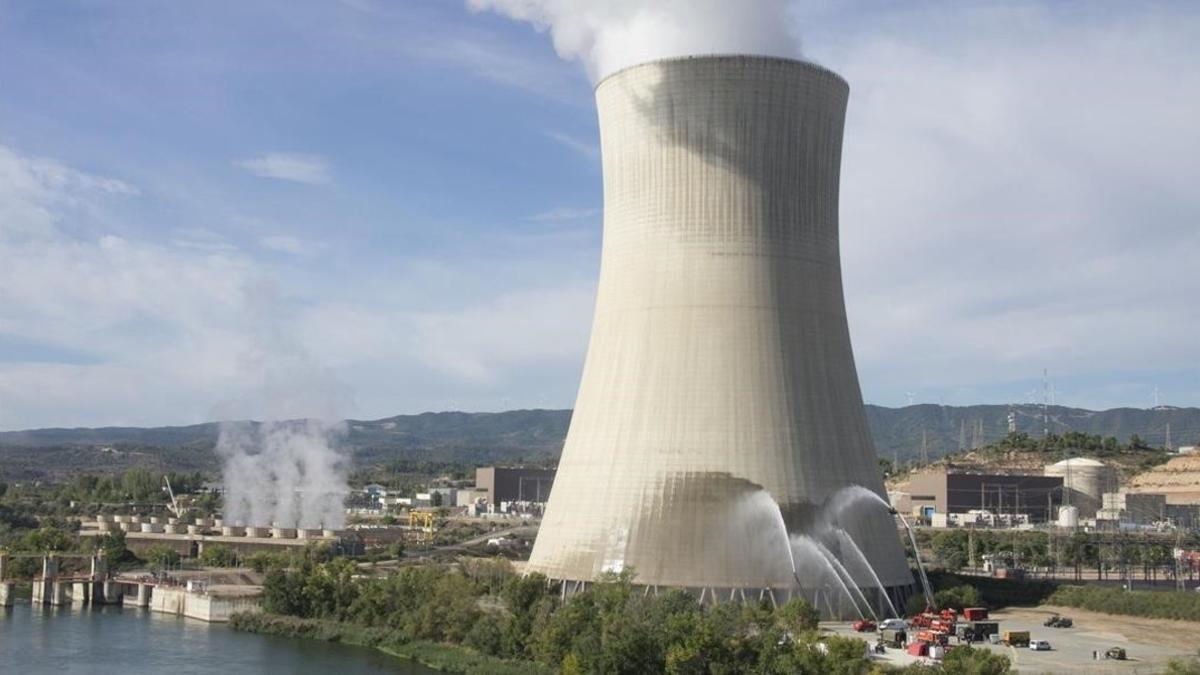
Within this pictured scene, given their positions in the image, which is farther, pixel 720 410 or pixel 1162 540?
pixel 1162 540

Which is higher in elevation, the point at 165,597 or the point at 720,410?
the point at 720,410

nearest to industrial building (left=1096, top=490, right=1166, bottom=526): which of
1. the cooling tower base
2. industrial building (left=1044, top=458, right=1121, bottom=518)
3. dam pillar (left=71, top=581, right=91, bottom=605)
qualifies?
industrial building (left=1044, top=458, right=1121, bottom=518)

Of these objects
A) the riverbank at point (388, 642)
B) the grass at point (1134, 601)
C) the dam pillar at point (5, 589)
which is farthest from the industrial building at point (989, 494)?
the dam pillar at point (5, 589)

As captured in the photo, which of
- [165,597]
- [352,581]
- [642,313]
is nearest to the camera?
[642,313]

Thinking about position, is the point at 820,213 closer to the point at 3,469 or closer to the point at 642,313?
the point at 642,313

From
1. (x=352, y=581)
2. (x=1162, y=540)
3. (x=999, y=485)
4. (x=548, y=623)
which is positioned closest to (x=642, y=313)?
(x=548, y=623)

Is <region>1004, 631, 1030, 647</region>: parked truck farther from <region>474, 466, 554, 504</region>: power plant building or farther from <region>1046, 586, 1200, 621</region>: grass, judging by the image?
<region>474, 466, 554, 504</region>: power plant building
